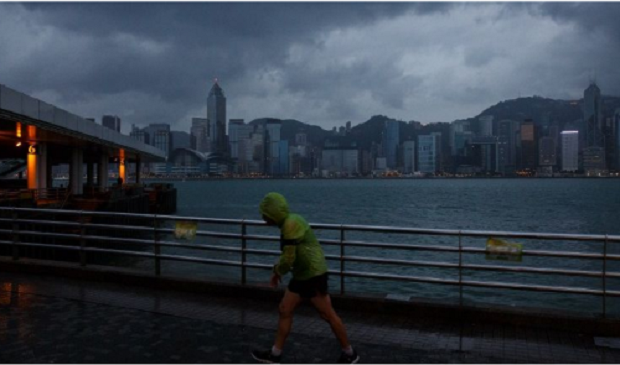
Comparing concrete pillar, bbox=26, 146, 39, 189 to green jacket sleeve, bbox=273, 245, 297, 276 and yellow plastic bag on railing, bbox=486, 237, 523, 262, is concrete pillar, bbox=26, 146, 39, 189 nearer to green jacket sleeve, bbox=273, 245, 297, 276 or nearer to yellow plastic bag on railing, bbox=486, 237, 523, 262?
green jacket sleeve, bbox=273, 245, 297, 276

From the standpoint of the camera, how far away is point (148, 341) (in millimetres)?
6074

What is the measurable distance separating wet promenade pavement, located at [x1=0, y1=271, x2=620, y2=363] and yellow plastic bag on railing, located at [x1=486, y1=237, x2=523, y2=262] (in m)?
0.93

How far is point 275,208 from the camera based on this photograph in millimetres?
5270

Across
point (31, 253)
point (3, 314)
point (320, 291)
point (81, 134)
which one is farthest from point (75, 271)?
point (81, 134)

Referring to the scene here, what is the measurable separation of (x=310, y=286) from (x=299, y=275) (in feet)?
0.54

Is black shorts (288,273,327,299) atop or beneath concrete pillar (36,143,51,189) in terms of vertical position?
beneath

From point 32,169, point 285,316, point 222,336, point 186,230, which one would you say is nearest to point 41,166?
point 32,169

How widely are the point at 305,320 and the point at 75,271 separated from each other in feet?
16.9

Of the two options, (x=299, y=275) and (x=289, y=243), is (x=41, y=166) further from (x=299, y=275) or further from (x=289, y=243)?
(x=289, y=243)

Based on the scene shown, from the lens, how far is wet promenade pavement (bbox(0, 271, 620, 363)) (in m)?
5.59

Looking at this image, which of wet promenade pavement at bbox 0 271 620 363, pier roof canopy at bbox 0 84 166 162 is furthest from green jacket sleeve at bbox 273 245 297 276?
pier roof canopy at bbox 0 84 166 162

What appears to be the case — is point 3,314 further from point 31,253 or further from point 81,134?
point 81,134

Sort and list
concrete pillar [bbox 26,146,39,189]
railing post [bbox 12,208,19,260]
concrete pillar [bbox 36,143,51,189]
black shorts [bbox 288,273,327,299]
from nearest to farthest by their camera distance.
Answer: black shorts [bbox 288,273,327,299] < railing post [bbox 12,208,19,260] < concrete pillar [bbox 26,146,39,189] < concrete pillar [bbox 36,143,51,189]

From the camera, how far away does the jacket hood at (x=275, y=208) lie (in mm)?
5266
